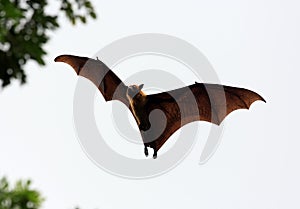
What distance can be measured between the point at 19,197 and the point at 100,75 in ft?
21.5

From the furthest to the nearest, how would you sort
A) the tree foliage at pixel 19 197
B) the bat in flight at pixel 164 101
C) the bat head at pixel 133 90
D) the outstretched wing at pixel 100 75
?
the outstretched wing at pixel 100 75 < the bat in flight at pixel 164 101 < the bat head at pixel 133 90 < the tree foliage at pixel 19 197

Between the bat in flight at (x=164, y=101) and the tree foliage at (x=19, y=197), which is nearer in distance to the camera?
the tree foliage at (x=19, y=197)

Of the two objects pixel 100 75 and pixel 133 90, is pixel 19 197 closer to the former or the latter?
pixel 133 90


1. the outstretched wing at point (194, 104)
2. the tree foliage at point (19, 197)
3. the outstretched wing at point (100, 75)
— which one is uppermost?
the outstretched wing at point (100, 75)

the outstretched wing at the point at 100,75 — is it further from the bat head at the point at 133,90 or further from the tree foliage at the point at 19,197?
the tree foliage at the point at 19,197

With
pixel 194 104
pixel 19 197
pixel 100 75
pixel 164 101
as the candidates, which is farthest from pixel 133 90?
pixel 19 197

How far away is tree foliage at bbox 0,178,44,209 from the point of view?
14.7 ft

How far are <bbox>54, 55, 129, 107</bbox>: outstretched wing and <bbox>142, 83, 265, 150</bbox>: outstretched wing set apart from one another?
0.98 m

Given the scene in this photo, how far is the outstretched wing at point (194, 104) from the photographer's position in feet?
33.7

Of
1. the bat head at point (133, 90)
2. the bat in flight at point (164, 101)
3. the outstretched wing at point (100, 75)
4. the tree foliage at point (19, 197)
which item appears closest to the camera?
the tree foliage at point (19, 197)

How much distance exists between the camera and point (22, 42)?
16.5 ft

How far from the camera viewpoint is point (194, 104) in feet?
35.6

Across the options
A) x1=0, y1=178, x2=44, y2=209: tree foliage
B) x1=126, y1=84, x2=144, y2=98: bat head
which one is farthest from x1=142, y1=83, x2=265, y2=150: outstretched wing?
x1=0, y1=178, x2=44, y2=209: tree foliage

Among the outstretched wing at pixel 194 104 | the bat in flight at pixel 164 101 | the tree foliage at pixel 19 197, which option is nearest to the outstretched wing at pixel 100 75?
the bat in flight at pixel 164 101
